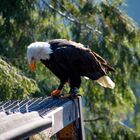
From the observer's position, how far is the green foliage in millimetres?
4191

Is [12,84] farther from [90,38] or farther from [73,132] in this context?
[90,38]

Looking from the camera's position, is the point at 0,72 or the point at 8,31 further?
the point at 8,31

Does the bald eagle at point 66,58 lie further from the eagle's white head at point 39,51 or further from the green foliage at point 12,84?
the green foliage at point 12,84

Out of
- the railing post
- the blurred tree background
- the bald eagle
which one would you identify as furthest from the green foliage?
the blurred tree background

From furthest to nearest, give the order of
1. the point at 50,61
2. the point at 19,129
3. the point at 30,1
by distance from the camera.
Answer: the point at 30,1 → the point at 50,61 → the point at 19,129

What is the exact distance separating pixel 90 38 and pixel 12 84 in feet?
8.66

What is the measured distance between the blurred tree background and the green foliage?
1353 millimetres

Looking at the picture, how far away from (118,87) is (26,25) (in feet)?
5.35

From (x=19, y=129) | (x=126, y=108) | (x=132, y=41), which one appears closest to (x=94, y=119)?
(x=126, y=108)

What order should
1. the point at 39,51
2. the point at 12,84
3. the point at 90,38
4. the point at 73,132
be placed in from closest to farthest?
the point at 73,132 → the point at 39,51 → the point at 12,84 → the point at 90,38

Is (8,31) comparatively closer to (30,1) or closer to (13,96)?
(30,1)

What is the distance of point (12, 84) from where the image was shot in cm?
426

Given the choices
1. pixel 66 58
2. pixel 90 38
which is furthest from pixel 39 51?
pixel 90 38

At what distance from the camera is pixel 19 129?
4.91ft
